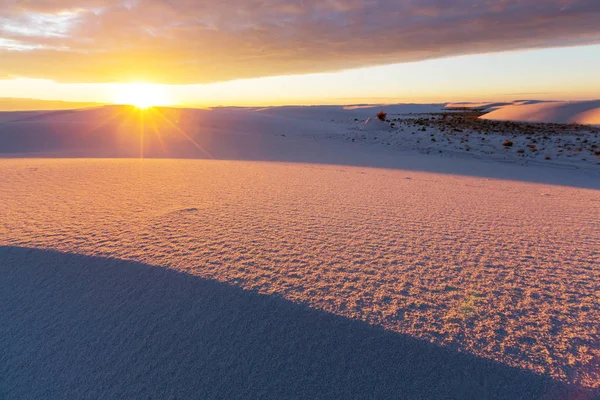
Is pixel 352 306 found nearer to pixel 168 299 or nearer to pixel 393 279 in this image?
pixel 393 279

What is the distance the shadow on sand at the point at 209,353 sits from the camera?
1.96m

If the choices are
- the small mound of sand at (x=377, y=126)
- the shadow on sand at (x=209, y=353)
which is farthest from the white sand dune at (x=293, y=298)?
the small mound of sand at (x=377, y=126)

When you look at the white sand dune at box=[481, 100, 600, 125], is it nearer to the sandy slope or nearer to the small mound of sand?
the small mound of sand

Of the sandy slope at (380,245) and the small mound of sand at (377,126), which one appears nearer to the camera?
the sandy slope at (380,245)

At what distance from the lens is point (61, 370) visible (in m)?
2.09

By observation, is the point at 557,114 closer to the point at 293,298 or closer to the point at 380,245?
the point at 380,245

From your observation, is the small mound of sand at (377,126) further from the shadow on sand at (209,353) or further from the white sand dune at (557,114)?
the shadow on sand at (209,353)

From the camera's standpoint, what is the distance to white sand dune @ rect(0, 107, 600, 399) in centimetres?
203

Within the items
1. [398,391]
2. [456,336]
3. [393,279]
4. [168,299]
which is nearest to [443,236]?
[393,279]

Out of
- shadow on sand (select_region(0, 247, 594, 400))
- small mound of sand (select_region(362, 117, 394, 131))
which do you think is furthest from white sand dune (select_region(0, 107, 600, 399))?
small mound of sand (select_region(362, 117, 394, 131))

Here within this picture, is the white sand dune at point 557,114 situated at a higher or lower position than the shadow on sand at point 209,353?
higher

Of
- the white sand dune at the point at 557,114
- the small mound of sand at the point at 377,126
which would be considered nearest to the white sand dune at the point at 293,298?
the small mound of sand at the point at 377,126

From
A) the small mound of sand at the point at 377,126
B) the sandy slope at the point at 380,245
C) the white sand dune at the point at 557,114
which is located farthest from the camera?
the white sand dune at the point at 557,114

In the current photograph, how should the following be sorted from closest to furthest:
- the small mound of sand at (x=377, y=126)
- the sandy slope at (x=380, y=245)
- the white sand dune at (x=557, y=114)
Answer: the sandy slope at (x=380, y=245) → the small mound of sand at (x=377, y=126) → the white sand dune at (x=557, y=114)
